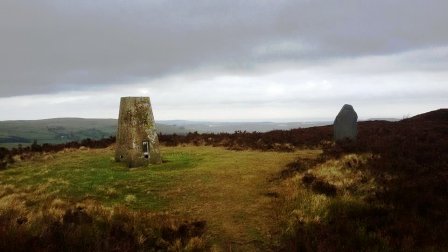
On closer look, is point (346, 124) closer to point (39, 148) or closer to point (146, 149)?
point (146, 149)

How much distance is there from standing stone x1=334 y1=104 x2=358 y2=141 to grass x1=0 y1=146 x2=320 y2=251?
3114mm

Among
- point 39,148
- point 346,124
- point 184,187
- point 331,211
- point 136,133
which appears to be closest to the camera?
point 331,211

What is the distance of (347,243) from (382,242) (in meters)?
0.73

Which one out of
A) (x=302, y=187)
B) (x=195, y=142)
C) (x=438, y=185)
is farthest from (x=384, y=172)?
(x=195, y=142)

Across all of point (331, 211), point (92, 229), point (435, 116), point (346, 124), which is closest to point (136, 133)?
point (92, 229)

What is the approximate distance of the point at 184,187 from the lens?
558 inches

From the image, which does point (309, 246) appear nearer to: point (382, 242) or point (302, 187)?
point (382, 242)

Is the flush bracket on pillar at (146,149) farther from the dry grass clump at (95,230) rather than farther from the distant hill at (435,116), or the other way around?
the distant hill at (435,116)

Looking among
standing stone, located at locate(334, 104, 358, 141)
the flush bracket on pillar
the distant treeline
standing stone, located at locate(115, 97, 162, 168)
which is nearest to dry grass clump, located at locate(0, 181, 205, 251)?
standing stone, located at locate(115, 97, 162, 168)

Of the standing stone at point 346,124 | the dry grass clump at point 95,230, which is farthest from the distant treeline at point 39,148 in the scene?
the standing stone at point 346,124

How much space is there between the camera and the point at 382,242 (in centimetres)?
834

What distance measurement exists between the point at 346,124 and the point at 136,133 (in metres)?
12.5

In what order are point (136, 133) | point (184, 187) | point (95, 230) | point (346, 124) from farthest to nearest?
1. point (346, 124)
2. point (136, 133)
3. point (184, 187)
4. point (95, 230)

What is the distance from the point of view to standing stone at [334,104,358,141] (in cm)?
2364
